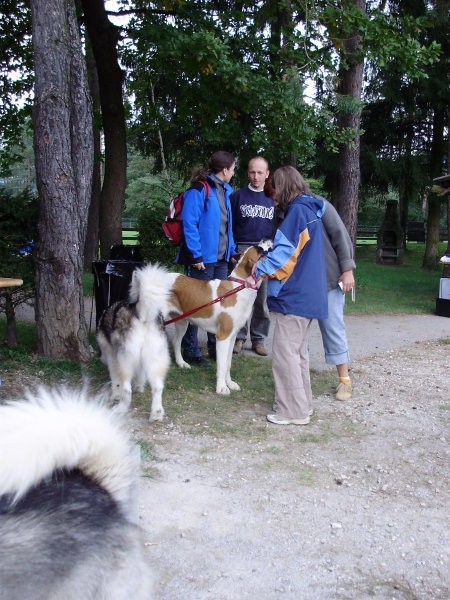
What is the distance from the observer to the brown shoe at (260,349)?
7997mm

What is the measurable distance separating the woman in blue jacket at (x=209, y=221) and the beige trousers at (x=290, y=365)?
73.0 inches

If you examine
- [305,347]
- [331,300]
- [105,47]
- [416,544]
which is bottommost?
[416,544]

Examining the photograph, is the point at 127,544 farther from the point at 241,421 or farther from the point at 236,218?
the point at 236,218

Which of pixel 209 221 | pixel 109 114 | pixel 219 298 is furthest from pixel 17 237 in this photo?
pixel 109 114

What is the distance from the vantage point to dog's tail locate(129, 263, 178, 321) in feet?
18.0

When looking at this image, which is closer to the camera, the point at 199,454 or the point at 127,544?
the point at 127,544

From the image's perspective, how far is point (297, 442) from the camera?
5.07 metres

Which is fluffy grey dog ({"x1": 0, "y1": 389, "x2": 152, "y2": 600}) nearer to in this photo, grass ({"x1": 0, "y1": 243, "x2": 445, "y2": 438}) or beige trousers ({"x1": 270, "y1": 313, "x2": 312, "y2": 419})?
grass ({"x1": 0, "y1": 243, "x2": 445, "y2": 438})

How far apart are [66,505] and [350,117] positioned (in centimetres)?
1212

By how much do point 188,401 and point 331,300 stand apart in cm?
175

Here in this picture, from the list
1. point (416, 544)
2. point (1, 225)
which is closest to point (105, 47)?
point (1, 225)

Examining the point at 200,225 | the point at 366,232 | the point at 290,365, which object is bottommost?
the point at 290,365

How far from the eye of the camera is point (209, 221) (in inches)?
274

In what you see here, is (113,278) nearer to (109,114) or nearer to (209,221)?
(209,221)
